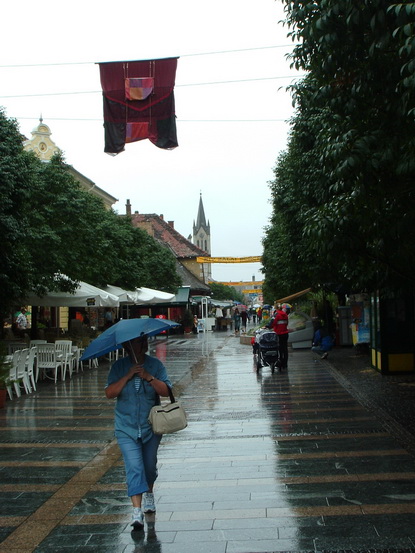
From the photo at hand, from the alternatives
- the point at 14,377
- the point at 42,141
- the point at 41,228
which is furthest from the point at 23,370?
the point at 42,141

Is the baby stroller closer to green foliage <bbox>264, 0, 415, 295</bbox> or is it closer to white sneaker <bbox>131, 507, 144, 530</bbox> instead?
green foliage <bbox>264, 0, 415, 295</bbox>

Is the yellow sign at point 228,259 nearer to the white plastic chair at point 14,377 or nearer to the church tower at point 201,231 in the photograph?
the white plastic chair at point 14,377

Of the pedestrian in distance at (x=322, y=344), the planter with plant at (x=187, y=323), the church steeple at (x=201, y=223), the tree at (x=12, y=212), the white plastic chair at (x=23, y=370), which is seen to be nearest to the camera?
the tree at (x=12, y=212)

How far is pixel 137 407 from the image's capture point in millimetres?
5410

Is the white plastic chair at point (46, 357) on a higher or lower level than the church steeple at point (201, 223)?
lower

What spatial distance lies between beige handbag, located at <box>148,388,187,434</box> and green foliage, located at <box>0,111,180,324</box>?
9.22 m

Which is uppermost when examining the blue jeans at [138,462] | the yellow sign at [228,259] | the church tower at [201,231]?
the church tower at [201,231]

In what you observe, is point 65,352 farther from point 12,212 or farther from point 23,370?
point 12,212

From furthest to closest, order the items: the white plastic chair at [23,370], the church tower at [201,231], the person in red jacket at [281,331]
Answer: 1. the church tower at [201,231]
2. the person in red jacket at [281,331]
3. the white plastic chair at [23,370]

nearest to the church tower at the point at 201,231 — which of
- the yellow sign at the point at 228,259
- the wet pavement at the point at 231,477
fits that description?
the yellow sign at the point at 228,259

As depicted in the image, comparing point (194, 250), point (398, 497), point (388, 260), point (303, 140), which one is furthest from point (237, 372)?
point (194, 250)

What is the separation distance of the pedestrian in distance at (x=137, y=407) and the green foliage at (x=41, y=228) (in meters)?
8.98

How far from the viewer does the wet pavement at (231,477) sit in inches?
199

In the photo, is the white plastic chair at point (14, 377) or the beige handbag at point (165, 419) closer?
the beige handbag at point (165, 419)
